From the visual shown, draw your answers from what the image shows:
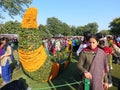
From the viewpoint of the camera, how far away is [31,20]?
12453 millimetres

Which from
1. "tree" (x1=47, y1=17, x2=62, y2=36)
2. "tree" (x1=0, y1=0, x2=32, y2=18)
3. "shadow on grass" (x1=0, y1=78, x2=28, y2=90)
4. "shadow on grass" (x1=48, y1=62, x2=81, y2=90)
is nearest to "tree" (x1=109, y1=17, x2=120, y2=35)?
"tree" (x1=47, y1=17, x2=62, y2=36)

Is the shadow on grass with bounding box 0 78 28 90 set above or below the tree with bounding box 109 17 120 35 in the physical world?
above

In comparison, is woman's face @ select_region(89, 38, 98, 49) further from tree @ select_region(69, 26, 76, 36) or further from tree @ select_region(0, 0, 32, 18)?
tree @ select_region(69, 26, 76, 36)

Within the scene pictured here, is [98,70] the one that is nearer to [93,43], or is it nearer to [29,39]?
[93,43]

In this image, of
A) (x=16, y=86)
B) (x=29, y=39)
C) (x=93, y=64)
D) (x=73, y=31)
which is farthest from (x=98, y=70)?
(x=73, y=31)

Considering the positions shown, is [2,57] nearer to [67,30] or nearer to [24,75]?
[24,75]

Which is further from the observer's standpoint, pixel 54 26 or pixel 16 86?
pixel 54 26

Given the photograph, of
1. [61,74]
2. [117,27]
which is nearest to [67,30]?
[117,27]

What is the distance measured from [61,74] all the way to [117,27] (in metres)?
104

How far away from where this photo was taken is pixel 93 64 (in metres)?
5.58

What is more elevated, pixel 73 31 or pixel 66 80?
pixel 66 80

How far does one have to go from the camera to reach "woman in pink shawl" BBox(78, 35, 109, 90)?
557 centimetres

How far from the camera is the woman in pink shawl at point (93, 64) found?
18.3 feet

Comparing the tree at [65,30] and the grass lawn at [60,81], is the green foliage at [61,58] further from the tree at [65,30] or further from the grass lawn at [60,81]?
the tree at [65,30]
